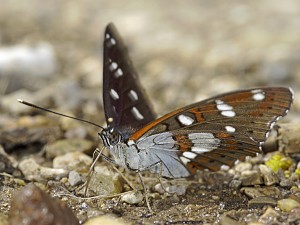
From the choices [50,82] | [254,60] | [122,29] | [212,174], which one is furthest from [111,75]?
[122,29]

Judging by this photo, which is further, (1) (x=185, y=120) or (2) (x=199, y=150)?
(2) (x=199, y=150)

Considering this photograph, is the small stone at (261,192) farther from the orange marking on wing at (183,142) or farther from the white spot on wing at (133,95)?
the white spot on wing at (133,95)

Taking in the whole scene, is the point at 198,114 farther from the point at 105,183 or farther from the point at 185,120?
the point at 105,183

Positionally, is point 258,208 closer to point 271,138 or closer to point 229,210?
point 229,210

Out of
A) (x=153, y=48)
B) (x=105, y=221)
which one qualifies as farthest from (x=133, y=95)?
(x=153, y=48)

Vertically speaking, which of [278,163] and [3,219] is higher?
[278,163]

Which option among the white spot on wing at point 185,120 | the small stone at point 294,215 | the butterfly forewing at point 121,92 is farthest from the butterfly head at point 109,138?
the small stone at point 294,215
